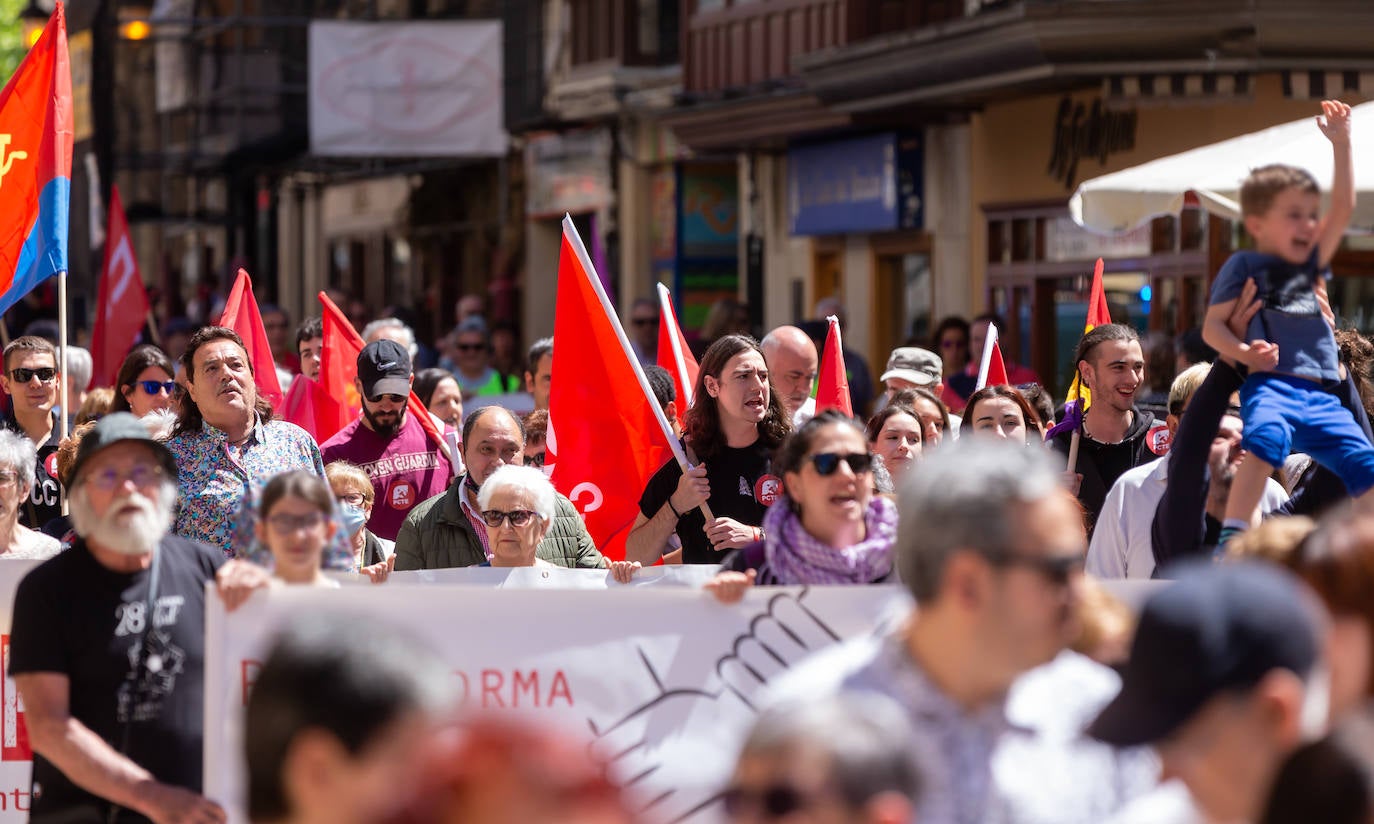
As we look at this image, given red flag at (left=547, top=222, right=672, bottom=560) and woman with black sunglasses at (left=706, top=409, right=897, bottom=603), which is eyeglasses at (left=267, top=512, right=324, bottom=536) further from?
red flag at (left=547, top=222, right=672, bottom=560)

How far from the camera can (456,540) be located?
26.5 feet

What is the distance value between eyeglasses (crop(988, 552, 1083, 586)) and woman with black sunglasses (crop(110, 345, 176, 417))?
6.48m

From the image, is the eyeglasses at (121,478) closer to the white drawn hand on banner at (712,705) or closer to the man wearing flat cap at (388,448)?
the white drawn hand on banner at (712,705)

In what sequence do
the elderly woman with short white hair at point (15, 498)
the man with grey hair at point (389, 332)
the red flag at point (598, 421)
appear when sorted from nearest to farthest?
1. the elderly woman with short white hair at point (15, 498)
2. the red flag at point (598, 421)
3. the man with grey hair at point (389, 332)

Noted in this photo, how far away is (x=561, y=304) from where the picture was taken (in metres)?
8.87

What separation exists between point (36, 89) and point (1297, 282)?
20.4 feet

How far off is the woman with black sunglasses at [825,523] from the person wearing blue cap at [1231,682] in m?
1.90

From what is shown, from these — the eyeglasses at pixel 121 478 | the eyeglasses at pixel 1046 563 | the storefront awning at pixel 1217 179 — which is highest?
the storefront awning at pixel 1217 179

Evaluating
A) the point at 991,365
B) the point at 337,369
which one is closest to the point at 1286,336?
the point at 991,365

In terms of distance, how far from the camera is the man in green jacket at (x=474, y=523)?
7832mm

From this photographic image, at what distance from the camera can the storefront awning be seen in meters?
8.84

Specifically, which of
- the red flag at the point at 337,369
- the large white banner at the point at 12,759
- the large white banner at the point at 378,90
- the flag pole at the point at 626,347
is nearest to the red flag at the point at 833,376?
the flag pole at the point at 626,347

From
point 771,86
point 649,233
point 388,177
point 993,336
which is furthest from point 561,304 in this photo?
point 388,177

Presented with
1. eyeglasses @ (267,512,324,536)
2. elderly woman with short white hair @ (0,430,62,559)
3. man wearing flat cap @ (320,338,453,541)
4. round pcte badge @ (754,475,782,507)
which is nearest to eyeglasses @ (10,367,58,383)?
man wearing flat cap @ (320,338,453,541)
